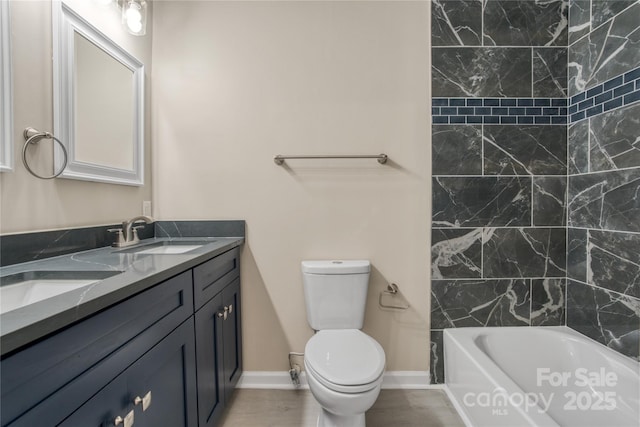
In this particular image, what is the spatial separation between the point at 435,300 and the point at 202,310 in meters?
1.30

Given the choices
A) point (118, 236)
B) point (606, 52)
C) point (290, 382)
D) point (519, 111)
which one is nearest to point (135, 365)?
point (118, 236)

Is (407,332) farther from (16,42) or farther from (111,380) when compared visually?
(16,42)

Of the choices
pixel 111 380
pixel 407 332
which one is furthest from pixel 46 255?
pixel 407 332

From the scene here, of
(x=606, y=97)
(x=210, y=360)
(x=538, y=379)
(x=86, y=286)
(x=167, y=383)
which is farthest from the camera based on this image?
(x=538, y=379)

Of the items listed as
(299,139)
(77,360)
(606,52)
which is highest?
(606,52)

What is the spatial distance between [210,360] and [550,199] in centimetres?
204

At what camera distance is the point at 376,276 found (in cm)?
181

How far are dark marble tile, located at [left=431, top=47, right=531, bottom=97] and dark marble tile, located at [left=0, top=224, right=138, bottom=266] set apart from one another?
76.3 inches

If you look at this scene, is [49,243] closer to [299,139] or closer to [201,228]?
[201,228]

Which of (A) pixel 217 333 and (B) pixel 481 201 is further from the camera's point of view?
(B) pixel 481 201

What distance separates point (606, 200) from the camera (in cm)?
150

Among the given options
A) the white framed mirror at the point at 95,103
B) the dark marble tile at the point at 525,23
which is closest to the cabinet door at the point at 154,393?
the white framed mirror at the point at 95,103

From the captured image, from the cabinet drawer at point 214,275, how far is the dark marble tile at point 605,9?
2260 millimetres

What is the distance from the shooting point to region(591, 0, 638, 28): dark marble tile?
55.4 inches
